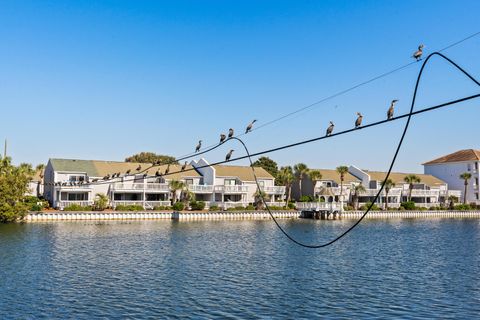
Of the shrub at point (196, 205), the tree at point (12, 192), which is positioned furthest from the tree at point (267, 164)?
the tree at point (12, 192)

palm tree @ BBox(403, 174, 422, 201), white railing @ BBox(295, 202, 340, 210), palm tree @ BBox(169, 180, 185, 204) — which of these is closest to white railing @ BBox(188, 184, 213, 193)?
palm tree @ BBox(169, 180, 185, 204)

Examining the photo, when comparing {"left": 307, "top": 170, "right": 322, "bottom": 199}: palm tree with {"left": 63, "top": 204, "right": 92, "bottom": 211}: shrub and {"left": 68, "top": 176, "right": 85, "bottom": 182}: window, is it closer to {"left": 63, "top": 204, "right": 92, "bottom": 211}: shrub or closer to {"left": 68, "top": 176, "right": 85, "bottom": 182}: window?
{"left": 68, "top": 176, "right": 85, "bottom": 182}: window

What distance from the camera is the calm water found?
2400cm

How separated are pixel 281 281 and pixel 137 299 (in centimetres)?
925

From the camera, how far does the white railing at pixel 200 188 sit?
81.9 meters

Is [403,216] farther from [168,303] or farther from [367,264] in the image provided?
[168,303]

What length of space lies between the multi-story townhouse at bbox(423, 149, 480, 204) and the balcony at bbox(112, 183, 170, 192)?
67.5 meters

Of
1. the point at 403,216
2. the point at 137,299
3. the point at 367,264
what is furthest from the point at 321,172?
the point at 137,299

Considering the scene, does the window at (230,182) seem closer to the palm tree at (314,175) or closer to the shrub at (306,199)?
the shrub at (306,199)

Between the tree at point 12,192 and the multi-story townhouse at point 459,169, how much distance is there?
8855 cm

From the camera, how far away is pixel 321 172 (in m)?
99.7

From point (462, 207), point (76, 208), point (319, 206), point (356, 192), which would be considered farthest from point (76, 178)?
point (462, 207)

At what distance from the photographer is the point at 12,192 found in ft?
203

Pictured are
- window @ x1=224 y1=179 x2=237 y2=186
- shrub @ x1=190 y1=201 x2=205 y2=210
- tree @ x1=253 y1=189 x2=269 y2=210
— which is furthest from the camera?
window @ x1=224 y1=179 x2=237 y2=186
